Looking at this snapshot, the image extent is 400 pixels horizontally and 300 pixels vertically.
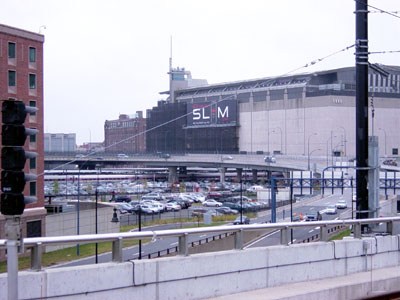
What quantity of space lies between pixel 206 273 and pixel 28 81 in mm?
25063

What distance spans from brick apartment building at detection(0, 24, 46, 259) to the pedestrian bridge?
71.2ft

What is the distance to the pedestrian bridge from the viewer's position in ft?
21.2

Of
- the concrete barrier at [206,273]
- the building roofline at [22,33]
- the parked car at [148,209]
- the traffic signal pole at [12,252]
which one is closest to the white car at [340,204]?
the parked car at [148,209]

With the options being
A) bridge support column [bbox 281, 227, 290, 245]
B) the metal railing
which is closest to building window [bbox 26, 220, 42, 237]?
the metal railing

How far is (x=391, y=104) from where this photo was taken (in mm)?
93938

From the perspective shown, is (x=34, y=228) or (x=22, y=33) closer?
(x=22, y=33)

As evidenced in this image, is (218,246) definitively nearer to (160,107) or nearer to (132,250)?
(132,250)

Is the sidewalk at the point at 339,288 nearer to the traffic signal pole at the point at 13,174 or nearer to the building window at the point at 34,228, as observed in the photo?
the traffic signal pole at the point at 13,174

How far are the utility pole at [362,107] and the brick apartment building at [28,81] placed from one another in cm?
2035

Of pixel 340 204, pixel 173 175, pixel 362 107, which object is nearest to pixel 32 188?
pixel 340 204

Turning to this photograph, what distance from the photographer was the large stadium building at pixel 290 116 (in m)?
93.4

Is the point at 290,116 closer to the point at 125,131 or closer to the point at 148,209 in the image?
the point at 125,131

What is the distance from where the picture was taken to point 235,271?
8.12 metres

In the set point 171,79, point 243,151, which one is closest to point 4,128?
point 243,151
